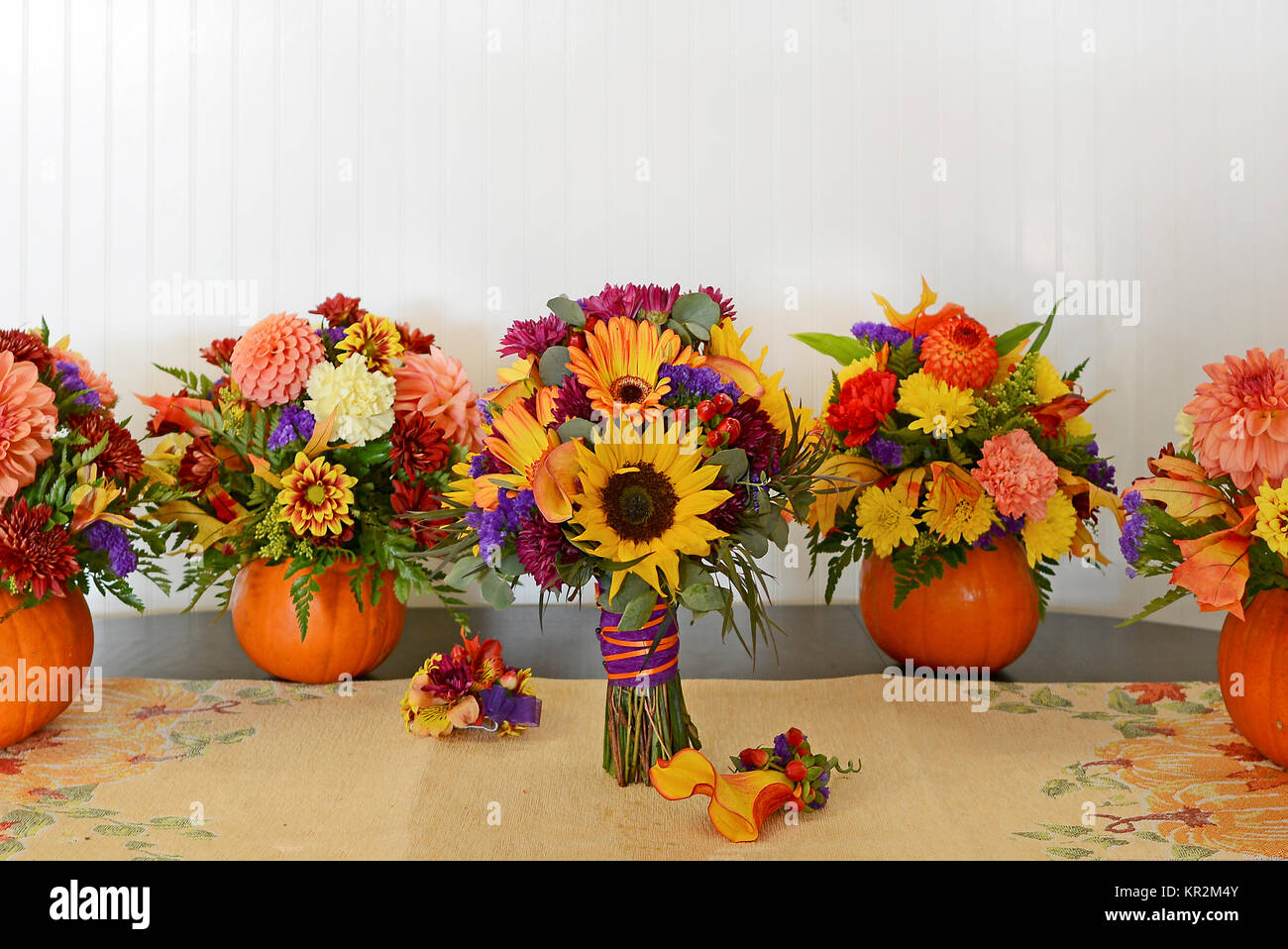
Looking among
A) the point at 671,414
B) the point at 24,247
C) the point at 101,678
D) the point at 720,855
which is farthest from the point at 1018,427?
the point at 24,247

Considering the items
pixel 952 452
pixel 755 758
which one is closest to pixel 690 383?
pixel 755 758

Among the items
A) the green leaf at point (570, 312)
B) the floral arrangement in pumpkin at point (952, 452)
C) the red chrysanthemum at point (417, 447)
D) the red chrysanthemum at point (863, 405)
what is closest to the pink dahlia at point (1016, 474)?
the floral arrangement in pumpkin at point (952, 452)

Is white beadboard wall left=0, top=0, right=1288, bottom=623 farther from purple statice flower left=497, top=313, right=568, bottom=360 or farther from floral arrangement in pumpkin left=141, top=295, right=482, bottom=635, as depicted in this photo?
purple statice flower left=497, top=313, right=568, bottom=360

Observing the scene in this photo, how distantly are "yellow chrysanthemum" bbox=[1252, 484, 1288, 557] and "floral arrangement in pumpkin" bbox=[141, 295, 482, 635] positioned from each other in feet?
2.69

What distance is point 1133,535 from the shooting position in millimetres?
1050

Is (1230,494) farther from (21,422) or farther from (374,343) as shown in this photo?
(21,422)

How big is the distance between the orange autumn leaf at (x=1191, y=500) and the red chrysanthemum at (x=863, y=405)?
0.33 metres

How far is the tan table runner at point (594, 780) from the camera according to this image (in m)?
0.89

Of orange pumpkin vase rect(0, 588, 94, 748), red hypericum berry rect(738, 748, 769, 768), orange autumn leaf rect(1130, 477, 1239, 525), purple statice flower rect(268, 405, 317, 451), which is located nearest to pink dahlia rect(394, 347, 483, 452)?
purple statice flower rect(268, 405, 317, 451)

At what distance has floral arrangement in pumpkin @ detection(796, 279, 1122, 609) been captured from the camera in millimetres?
1226

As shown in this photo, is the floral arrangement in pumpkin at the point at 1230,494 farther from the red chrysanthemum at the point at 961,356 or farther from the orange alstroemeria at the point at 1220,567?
the red chrysanthemum at the point at 961,356

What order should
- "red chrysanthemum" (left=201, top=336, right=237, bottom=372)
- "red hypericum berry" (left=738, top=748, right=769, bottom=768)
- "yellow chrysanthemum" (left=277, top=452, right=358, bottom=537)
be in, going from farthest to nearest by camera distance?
"red chrysanthemum" (left=201, top=336, right=237, bottom=372)
"yellow chrysanthemum" (left=277, top=452, right=358, bottom=537)
"red hypericum berry" (left=738, top=748, right=769, bottom=768)

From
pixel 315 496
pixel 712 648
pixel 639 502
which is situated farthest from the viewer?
pixel 712 648

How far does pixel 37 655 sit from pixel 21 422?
25 centimetres
